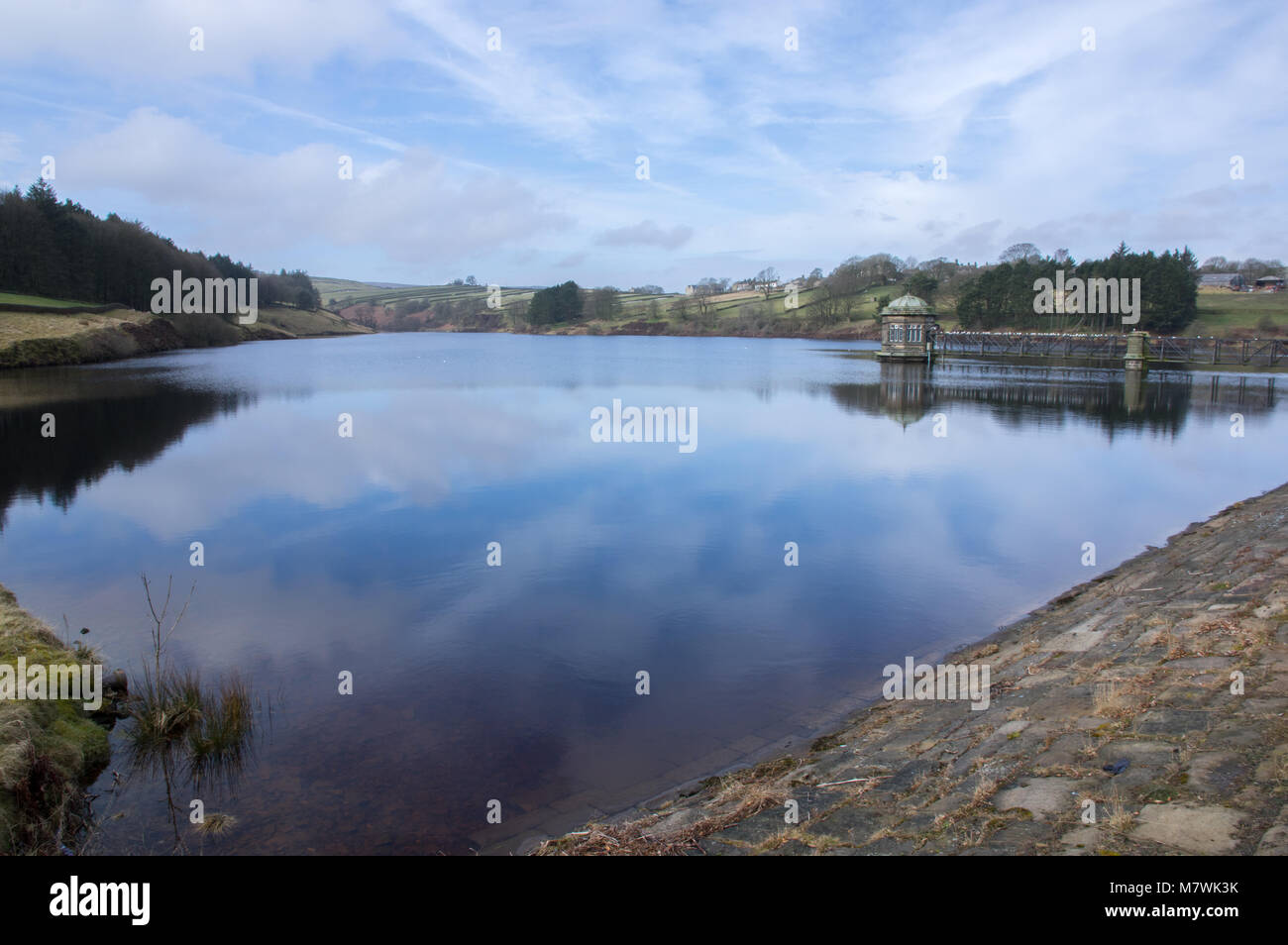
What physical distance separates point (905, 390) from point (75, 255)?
70243 mm

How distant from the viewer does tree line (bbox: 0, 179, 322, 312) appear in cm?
5988

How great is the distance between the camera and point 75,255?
218ft

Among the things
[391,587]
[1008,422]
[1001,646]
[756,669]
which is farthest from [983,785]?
[1008,422]

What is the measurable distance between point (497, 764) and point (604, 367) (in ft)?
166

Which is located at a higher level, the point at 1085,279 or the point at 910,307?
the point at 1085,279

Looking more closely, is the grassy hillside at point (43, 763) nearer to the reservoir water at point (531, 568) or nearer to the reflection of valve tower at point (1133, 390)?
the reservoir water at point (531, 568)

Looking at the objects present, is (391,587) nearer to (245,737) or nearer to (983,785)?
(245,737)

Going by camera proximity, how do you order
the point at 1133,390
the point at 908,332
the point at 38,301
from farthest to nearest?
the point at 908,332, the point at 38,301, the point at 1133,390

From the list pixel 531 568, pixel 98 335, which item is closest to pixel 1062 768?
pixel 531 568

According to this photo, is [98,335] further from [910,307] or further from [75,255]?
[910,307]

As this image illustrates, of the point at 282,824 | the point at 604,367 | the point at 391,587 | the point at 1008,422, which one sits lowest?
the point at 282,824

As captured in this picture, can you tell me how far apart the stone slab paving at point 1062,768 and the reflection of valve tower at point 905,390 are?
2163 cm

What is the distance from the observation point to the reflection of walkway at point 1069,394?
104 feet

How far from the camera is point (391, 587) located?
11523mm
